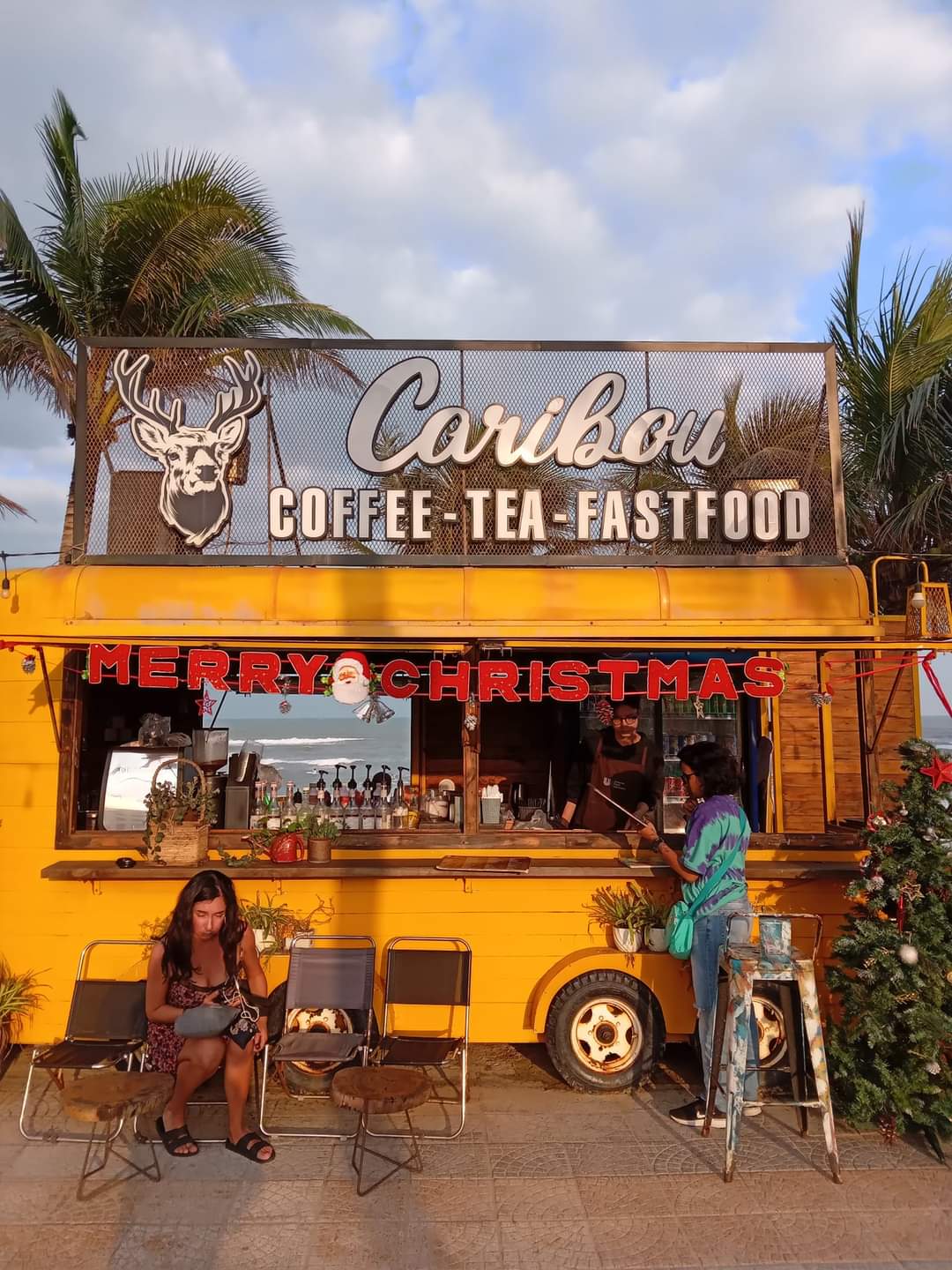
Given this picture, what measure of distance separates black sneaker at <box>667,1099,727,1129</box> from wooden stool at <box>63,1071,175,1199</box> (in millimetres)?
2696

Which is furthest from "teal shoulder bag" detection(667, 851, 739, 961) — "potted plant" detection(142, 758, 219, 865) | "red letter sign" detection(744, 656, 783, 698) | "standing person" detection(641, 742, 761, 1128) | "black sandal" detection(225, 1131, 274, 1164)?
"potted plant" detection(142, 758, 219, 865)

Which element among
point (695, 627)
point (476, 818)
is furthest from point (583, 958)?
point (695, 627)

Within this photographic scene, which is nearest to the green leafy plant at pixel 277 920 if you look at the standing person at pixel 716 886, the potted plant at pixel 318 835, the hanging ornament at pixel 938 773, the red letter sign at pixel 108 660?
the potted plant at pixel 318 835

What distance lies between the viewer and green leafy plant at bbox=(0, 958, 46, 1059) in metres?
5.37

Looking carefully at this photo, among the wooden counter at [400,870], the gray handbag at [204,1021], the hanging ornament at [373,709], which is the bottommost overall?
the gray handbag at [204,1021]

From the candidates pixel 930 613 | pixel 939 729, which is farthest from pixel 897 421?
pixel 939 729

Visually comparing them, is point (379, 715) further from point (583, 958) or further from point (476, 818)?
point (583, 958)

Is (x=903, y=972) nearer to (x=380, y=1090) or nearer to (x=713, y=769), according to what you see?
(x=713, y=769)

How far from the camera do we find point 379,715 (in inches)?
237

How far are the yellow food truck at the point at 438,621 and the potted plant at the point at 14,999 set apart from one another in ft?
0.24

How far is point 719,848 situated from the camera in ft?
Result: 16.4

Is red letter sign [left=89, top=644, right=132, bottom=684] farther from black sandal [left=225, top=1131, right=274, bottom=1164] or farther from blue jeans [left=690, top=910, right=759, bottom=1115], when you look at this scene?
blue jeans [left=690, top=910, right=759, bottom=1115]

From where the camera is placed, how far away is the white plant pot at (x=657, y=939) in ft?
17.6

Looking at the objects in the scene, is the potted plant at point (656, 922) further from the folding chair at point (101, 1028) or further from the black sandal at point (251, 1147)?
the folding chair at point (101, 1028)
